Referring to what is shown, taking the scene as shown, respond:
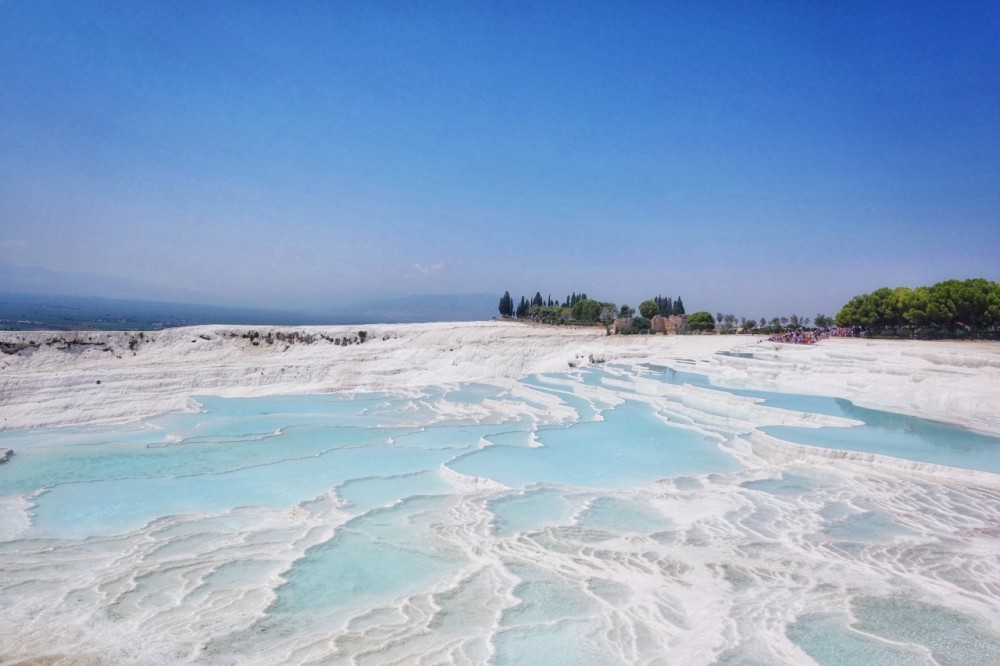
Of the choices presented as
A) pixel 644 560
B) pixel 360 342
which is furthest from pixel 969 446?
pixel 360 342

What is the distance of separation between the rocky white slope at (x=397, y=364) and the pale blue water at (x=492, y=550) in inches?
148

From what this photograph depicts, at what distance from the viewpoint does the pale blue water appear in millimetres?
4758

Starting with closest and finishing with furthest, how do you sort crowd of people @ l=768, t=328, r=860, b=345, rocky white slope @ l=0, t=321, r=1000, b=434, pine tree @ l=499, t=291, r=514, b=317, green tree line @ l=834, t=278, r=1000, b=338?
rocky white slope @ l=0, t=321, r=1000, b=434, green tree line @ l=834, t=278, r=1000, b=338, crowd of people @ l=768, t=328, r=860, b=345, pine tree @ l=499, t=291, r=514, b=317

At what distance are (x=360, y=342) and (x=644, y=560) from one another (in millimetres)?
23414

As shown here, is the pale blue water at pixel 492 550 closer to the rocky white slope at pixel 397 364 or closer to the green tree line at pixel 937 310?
the rocky white slope at pixel 397 364

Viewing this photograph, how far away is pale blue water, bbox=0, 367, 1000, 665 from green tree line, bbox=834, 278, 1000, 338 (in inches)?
772

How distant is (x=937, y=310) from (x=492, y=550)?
29794 millimetres

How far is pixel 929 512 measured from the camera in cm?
767

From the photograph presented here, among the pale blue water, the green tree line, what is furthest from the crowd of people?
the pale blue water

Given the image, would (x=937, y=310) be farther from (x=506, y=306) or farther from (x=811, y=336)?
(x=506, y=306)

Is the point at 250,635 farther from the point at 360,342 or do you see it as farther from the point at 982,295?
the point at 982,295

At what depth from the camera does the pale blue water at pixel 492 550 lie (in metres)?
4.76

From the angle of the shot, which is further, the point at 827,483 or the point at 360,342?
the point at 360,342

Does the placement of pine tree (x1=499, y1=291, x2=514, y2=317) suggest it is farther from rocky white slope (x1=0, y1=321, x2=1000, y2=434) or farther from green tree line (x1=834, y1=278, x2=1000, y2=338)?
green tree line (x1=834, y1=278, x2=1000, y2=338)
